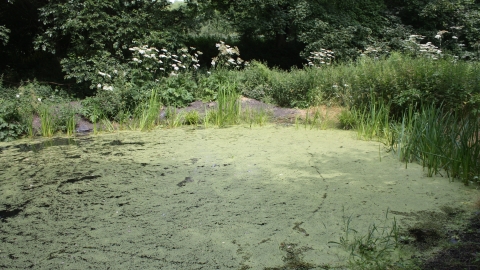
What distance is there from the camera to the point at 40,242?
90.7 inches

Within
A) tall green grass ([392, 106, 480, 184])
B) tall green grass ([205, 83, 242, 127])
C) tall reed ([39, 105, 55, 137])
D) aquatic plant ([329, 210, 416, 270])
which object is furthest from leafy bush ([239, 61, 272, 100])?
aquatic plant ([329, 210, 416, 270])

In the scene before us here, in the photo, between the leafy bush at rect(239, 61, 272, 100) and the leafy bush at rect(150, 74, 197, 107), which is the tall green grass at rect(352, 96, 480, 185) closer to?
the leafy bush at rect(239, 61, 272, 100)

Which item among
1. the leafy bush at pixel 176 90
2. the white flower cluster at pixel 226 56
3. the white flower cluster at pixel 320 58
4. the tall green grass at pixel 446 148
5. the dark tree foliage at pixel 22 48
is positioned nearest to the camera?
the tall green grass at pixel 446 148

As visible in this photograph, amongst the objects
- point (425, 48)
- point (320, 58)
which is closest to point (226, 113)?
point (320, 58)

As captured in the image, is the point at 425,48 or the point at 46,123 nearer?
the point at 46,123

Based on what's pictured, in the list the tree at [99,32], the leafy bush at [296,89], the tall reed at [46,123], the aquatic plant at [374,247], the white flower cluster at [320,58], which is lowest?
the aquatic plant at [374,247]

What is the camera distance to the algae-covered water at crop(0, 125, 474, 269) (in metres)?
2.14

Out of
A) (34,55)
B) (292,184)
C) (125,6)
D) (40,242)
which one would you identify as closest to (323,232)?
(292,184)

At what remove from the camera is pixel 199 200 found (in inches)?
113

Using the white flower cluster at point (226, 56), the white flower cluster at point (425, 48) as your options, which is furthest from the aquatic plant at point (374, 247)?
the white flower cluster at point (226, 56)

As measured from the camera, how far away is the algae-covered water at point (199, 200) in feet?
7.02

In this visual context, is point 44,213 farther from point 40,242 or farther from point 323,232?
point 323,232

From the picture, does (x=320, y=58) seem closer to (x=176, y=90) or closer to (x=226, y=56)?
(x=226, y=56)

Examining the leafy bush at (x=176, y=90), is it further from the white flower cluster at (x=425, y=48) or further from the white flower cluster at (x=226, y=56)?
the white flower cluster at (x=425, y=48)
